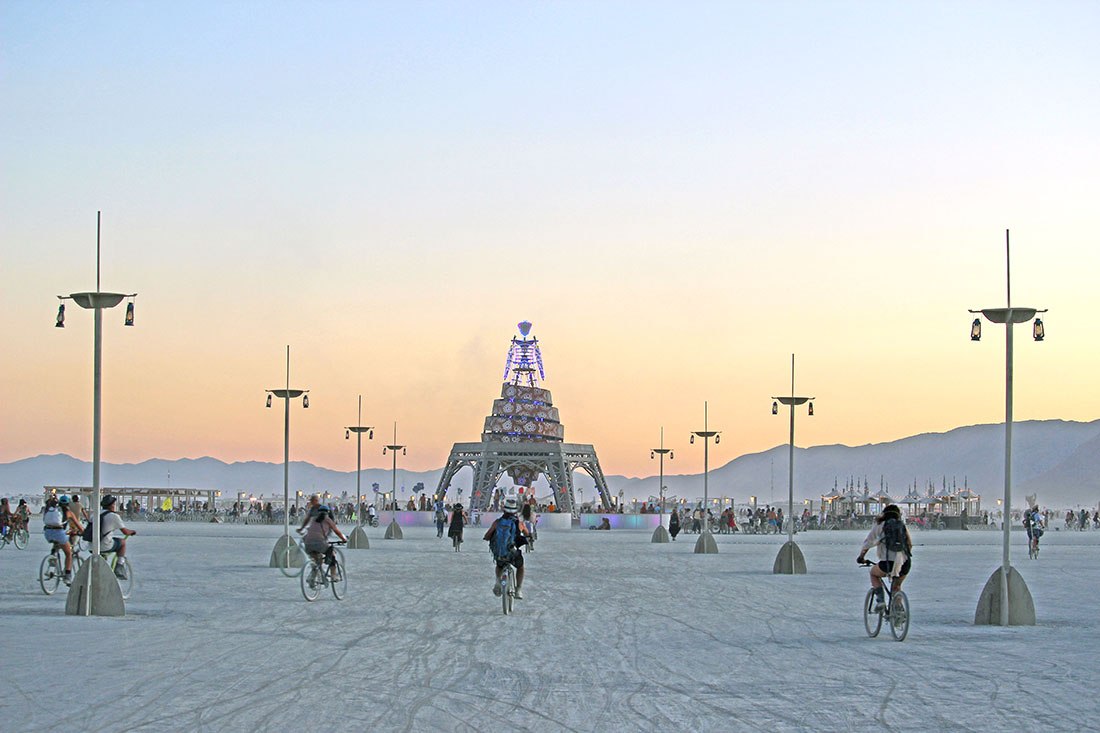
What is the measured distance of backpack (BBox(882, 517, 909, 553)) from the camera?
571 inches

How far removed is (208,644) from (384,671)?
2.90 meters

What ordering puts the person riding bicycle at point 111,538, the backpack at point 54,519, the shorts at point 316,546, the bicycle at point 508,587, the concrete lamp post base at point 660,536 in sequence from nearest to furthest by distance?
the bicycle at point 508,587
the person riding bicycle at point 111,538
the shorts at point 316,546
the backpack at point 54,519
the concrete lamp post base at point 660,536

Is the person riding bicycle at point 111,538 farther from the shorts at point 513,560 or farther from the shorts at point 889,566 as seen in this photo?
the shorts at point 889,566

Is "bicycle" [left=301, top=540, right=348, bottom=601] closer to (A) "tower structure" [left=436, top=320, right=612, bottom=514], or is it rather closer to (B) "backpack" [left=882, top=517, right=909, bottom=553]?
(B) "backpack" [left=882, top=517, right=909, bottom=553]

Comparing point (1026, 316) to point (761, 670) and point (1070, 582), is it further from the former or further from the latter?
point (1070, 582)

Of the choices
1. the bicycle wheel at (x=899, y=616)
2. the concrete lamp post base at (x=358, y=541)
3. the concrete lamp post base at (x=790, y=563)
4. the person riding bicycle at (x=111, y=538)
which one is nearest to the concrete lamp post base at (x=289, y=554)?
the person riding bicycle at (x=111, y=538)

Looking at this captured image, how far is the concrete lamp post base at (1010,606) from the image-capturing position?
645 inches

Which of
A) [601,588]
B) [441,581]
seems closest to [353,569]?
[441,581]

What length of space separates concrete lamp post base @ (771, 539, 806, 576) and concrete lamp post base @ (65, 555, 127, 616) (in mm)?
14886

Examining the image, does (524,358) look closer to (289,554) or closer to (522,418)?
(522,418)

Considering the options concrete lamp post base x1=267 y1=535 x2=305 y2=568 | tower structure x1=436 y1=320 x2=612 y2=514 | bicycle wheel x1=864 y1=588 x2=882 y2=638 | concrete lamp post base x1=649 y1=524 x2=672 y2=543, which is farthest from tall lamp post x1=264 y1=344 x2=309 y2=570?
tower structure x1=436 y1=320 x2=612 y2=514

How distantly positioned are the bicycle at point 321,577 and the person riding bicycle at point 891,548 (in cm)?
802

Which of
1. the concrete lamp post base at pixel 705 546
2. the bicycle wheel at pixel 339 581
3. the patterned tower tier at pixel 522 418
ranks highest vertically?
the patterned tower tier at pixel 522 418

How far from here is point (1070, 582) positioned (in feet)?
84.1
